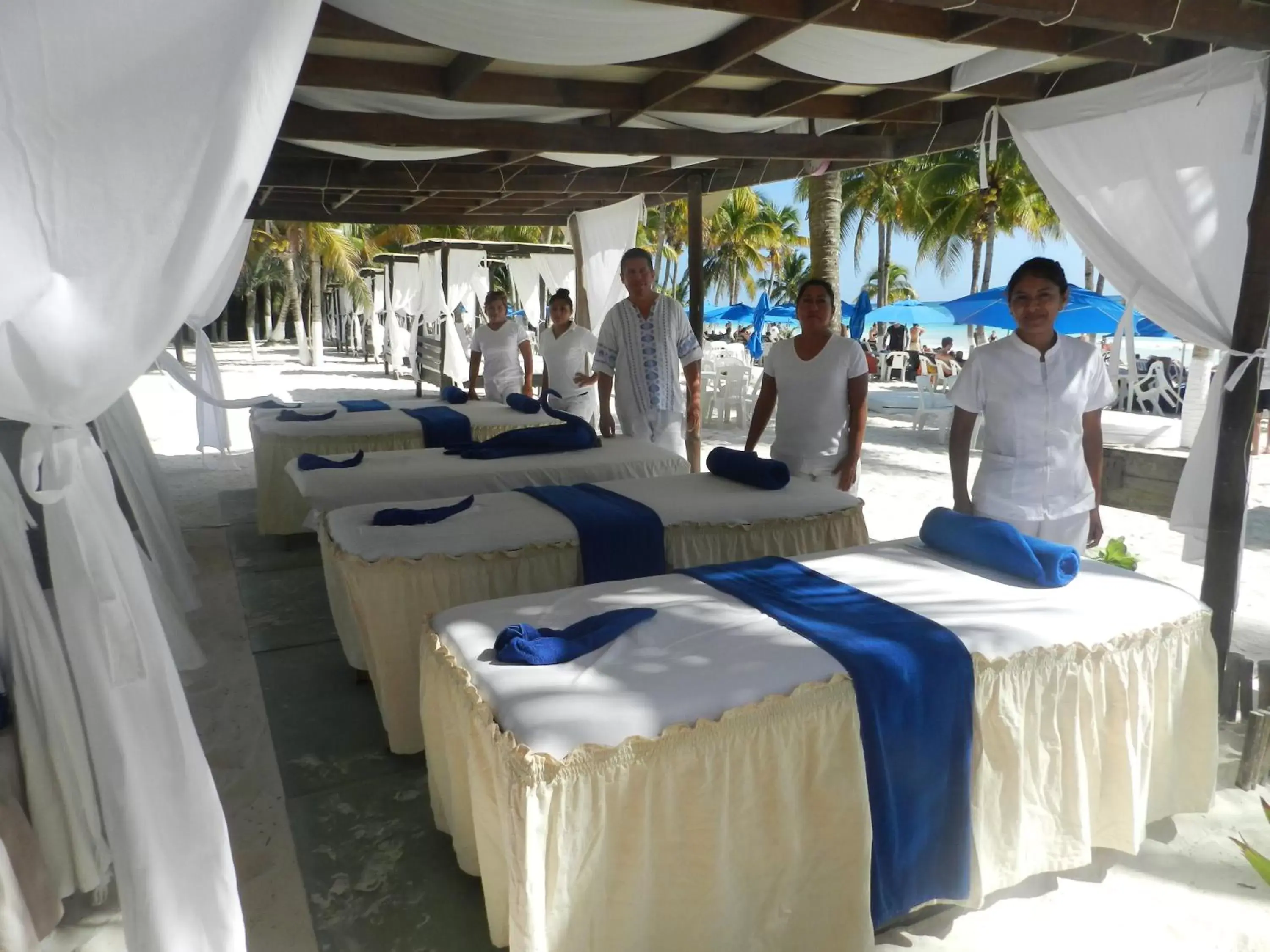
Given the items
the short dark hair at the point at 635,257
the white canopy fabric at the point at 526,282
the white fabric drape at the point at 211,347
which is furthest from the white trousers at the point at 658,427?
the white canopy fabric at the point at 526,282

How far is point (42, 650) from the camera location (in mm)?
1829

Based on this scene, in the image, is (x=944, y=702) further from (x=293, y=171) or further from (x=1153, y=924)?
(x=293, y=171)

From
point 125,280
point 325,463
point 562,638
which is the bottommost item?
point 562,638

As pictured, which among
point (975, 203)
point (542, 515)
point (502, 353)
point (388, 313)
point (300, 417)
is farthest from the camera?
point (975, 203)

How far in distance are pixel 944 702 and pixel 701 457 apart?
5993 millimetres

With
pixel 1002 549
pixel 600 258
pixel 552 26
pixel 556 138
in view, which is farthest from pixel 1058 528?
pixel 600 258

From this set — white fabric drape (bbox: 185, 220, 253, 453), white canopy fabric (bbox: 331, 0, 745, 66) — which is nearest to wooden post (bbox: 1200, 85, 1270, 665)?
white canopy fabric (bbox: 331, 0, 745, 66)

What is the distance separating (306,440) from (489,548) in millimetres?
2432

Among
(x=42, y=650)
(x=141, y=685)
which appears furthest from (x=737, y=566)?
(x=42, y=650)

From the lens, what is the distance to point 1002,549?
217cm

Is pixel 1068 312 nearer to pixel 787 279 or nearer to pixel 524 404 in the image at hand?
pixel 524 404

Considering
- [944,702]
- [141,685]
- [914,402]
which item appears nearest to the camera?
[141,685]

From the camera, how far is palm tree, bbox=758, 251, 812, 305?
91.0 ft

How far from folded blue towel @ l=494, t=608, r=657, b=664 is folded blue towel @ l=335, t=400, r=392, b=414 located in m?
3.83
